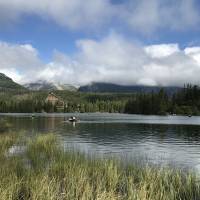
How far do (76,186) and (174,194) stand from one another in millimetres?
5730

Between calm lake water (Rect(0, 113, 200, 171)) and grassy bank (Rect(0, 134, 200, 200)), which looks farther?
calm lake water (Rect(0, 113, 200, 171))

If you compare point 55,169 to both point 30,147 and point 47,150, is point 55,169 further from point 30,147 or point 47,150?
point 30,147

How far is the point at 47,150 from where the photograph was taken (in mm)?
43719

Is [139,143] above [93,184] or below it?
below

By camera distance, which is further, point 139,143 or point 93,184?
point 139,143

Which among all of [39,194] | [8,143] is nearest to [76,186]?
[39,194]

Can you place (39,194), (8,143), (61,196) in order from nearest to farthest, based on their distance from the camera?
(39,194) < (61,196) < (8,143)

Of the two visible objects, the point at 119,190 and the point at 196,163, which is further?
the point at 196,163

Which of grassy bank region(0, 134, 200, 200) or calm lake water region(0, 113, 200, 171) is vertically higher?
grassy bank region(0, 134, 200, 200)

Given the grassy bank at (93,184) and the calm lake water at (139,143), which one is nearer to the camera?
the grassy bank at (93,184)

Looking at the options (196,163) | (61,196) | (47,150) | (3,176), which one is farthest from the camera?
(47,150)

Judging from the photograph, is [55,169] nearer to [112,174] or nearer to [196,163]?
[112,174]

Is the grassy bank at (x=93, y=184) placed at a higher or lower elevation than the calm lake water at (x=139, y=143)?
higher

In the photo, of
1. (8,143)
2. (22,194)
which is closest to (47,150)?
(8,143)
